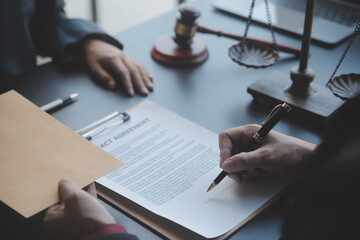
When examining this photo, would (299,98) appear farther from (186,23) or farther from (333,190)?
(333,190)

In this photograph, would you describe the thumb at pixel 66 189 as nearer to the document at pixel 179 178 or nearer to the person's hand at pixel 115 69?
the document at pixel 179 178

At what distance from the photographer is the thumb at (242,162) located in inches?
35.5

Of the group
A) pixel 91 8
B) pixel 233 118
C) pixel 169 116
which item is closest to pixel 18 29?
pixel 169 116

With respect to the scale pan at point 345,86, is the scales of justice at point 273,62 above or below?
below

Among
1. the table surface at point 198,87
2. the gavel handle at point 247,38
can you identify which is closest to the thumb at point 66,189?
the table surface at point 198,87

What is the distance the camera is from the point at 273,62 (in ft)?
3.98

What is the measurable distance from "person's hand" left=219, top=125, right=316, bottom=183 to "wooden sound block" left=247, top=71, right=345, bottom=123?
0.47ft

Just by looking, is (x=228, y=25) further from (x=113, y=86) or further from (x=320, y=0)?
(x=113, y=86)

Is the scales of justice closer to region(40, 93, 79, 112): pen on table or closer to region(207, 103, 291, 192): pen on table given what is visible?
region(207, 103, 291, 192): pen on table

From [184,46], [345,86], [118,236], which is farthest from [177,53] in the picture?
[118,236]

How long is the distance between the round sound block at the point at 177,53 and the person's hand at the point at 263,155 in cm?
41

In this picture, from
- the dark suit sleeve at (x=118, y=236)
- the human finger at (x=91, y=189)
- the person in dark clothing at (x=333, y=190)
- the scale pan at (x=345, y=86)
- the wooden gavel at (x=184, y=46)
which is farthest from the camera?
the wooden gavel at (x=184, y=46)

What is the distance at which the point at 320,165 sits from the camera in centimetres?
68

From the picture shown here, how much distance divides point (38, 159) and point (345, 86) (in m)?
0.69
